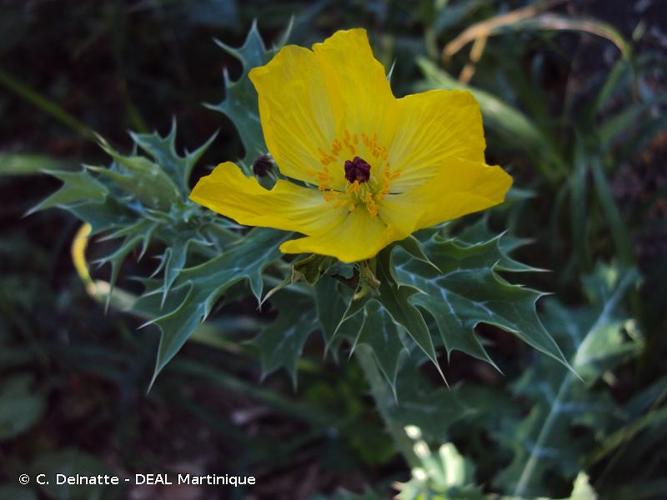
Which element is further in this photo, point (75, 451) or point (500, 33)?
point (500, 33)

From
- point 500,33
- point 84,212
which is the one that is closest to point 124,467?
point 84,212

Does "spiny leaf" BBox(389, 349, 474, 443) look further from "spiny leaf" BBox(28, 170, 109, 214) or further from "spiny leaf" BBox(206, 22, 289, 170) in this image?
"spiny leaf" BBox(28, 170, 109, 214)

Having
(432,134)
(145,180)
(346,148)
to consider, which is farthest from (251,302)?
(432,134)

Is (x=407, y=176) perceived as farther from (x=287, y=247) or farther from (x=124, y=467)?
(x=124, y=467)

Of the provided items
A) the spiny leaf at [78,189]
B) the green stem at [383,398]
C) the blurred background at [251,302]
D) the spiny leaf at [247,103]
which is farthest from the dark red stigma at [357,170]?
the blurred background at [251,302]

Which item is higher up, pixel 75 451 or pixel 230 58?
pixel 230 58

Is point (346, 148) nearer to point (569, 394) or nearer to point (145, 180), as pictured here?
point (145, 180)
